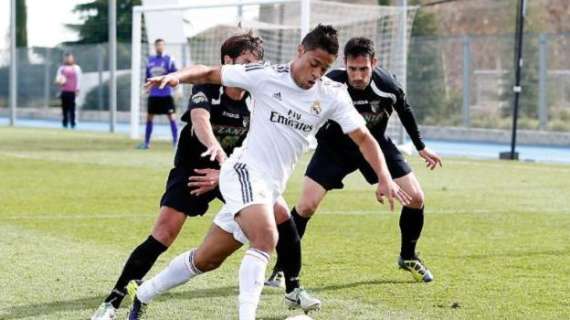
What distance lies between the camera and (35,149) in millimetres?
25016

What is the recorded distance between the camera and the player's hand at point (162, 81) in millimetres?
6492

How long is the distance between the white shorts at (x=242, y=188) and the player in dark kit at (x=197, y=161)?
520 millimetres

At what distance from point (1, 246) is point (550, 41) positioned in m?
20.9

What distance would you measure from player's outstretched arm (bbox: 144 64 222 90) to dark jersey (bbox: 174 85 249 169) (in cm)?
86

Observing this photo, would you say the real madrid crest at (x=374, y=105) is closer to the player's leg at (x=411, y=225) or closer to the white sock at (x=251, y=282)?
the player's leg at (x=411, y=225)

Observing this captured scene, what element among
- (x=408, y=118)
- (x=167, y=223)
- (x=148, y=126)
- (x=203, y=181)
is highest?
(x=408, y=118)

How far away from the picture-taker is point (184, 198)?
25.6 feet

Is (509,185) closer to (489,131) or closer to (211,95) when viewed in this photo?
(211,95)

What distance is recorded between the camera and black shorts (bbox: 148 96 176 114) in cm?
2448

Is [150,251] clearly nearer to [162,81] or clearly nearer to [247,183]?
[247,183]

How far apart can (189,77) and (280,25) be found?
20.9 metres

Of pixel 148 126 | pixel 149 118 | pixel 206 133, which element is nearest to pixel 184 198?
pixel 206 133

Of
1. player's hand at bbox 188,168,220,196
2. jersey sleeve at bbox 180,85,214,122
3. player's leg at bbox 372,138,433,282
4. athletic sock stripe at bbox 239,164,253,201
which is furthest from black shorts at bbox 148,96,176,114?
athletic sock stripe at bbox 239,164,253,201

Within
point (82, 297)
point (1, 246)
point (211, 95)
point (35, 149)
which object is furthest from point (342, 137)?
point (35, 149)
